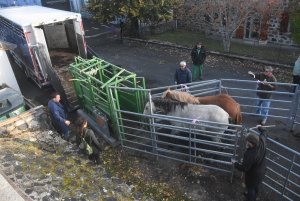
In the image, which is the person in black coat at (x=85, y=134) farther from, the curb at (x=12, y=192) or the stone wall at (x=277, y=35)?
the stone wall at (x=277, y=35)

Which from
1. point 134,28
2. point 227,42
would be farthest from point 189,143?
point 134,28

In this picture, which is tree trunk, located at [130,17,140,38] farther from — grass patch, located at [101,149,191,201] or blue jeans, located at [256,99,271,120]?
grass patch, located at [101,149,191,201]

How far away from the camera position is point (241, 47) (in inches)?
571

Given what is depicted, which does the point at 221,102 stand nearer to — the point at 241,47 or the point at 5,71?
the point at 5,71

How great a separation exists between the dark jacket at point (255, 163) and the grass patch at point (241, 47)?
809cm

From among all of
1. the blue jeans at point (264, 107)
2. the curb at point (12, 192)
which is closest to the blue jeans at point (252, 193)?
the blue jeans at point (264, 107)

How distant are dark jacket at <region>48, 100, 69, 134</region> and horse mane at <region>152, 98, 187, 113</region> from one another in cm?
251

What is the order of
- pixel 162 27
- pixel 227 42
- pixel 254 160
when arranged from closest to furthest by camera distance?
pixel 254 160 < pixel 227 42 < pixel 162 27

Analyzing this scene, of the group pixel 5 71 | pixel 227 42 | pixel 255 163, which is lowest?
pixel 227 42

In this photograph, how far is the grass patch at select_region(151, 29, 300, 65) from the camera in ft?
39.5

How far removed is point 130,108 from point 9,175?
352cm

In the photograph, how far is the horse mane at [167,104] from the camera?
6.14 metres

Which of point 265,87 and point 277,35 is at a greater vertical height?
point 265,87

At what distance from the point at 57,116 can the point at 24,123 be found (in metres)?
1.11
